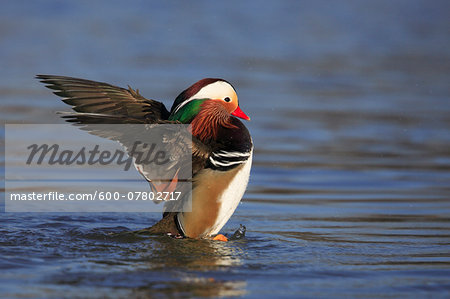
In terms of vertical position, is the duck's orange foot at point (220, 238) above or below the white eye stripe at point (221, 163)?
below

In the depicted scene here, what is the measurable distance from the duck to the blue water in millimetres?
232

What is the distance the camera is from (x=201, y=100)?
6980mm

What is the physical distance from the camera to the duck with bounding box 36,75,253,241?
680 centimetres

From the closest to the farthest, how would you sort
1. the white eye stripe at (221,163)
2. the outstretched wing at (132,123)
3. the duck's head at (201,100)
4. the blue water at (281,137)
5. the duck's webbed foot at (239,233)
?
the blue water at (281,137)
the outstretched wing at (132,123)
the white eye stripe at (221,163)
the duck's head at (201,100)
the duck's webbed foot at (239,233)

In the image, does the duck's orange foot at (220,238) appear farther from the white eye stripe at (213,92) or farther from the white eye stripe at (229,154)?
the white eye stripe at (213,92)

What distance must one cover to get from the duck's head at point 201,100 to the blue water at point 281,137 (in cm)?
108

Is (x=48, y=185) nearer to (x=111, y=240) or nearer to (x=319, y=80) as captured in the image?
(x=111, y=240)

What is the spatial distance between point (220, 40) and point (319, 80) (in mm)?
3698

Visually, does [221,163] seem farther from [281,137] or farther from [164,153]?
[281,137]

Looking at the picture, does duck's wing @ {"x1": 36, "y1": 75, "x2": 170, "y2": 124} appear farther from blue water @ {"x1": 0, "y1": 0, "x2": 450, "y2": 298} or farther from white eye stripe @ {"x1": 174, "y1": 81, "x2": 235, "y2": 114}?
blue water @ {"x1": 0, "y1": 0, "x2": 450, "y2": 298}

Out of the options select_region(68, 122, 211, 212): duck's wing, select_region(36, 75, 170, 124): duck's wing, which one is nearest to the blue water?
select_region(68, 122, 211, 212): duck's wing

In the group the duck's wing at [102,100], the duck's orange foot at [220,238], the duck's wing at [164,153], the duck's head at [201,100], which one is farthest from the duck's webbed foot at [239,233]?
the duck's wing at [102,100]

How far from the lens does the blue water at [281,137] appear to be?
5.81 metres

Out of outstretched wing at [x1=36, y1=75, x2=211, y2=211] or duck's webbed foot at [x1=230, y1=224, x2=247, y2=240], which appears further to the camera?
duck's webbed foot at [x1=230, y1=224, x2=247, y2=240]
